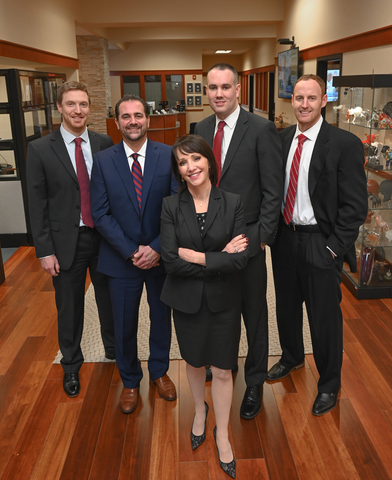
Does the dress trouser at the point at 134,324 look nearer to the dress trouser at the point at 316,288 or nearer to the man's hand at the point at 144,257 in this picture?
the man's hand at the point at 144,257

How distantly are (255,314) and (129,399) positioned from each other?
3.11 feet

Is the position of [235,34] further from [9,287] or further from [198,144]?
[198,144]

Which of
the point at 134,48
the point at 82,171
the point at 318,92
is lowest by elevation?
the point at 82,171

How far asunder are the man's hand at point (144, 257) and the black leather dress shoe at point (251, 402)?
3.29ft


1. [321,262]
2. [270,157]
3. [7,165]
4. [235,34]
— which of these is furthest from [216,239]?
[235,34]

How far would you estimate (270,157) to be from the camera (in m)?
2.43

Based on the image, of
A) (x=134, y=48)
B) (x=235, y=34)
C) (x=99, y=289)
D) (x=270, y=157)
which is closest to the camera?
(x=270, y=157)

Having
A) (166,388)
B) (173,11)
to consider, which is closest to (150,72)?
(173,11)

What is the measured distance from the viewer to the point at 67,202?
8.93 ft

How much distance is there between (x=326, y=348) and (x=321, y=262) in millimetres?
538

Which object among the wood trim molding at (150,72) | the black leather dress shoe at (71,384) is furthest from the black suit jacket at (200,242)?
the wood trim molding at (150,72)

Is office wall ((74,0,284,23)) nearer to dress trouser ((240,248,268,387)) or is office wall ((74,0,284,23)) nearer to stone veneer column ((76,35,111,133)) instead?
stone veneer column ((76,35,111,133))

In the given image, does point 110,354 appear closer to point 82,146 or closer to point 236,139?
Answer: point 82,146

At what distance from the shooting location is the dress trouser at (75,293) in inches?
112
